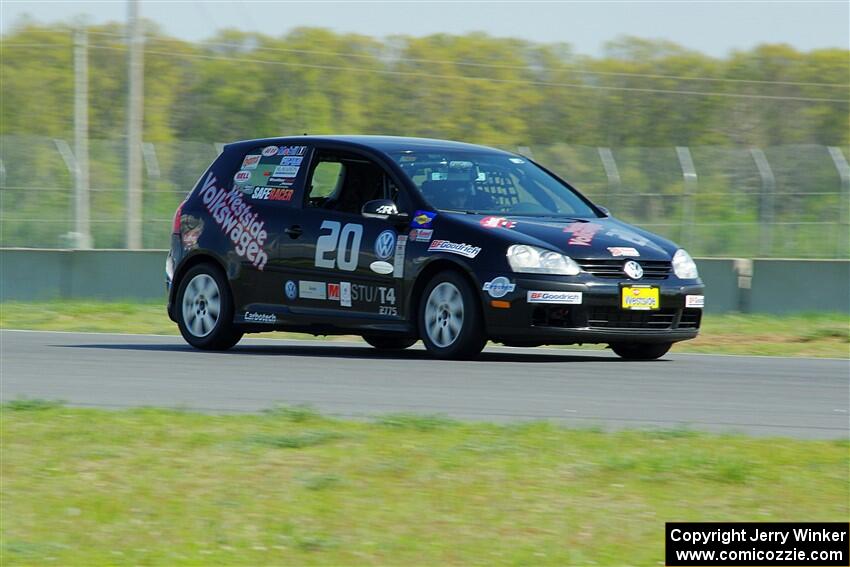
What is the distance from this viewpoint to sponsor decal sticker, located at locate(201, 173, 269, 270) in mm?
12811

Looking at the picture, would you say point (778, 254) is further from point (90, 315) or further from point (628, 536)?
point (628, 536)

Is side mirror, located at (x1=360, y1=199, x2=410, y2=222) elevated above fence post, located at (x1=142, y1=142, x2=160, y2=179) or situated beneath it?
situated beneath

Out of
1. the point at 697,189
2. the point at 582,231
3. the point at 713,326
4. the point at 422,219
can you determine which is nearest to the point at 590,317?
the point at 582,231

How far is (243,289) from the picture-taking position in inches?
507

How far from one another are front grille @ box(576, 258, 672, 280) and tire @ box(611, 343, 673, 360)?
860 millimetres

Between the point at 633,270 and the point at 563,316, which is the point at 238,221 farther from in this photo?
the point at 633,270

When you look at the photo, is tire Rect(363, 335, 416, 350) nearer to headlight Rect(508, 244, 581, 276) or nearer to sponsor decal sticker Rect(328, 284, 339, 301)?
sponsor decal sticker Rect(328, 284, 339, 301)

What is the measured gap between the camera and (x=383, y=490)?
20.6ft

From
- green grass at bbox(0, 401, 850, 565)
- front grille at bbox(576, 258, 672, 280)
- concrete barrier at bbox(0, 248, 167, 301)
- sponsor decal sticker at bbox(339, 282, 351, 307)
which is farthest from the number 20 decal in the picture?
concrete barrier at bbox(0, 248, 167, 301)

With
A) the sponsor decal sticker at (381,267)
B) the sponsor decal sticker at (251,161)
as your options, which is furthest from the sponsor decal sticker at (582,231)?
the sponsor decal sticker at (251,161)

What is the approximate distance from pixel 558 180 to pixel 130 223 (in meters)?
13.1

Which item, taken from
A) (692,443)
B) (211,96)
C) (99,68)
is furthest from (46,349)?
(99,68)

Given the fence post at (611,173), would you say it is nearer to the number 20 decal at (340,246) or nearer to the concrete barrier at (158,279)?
the concrete barrier at (158,279)

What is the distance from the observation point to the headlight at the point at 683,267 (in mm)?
11836
